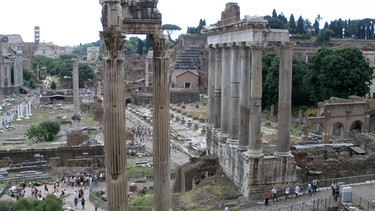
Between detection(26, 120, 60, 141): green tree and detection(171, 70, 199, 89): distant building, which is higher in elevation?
detection(171, 70, 199, 89): distant building

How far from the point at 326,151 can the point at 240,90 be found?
6.47 metres

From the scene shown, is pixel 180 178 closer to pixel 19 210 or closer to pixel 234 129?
pixel 234 129

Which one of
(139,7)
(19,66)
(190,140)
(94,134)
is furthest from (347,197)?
(19,66)

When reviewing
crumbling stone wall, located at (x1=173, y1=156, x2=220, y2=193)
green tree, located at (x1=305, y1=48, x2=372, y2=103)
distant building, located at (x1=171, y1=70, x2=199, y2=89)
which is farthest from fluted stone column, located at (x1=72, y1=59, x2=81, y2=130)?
distant building, located at (x1=171, y1=70, x2=199, y2=89)

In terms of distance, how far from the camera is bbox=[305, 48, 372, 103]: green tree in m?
36.3

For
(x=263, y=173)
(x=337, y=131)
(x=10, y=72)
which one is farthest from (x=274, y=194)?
(x=10, y=72)

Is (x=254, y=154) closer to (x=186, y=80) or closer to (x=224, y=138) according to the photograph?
(x=224, y=138)

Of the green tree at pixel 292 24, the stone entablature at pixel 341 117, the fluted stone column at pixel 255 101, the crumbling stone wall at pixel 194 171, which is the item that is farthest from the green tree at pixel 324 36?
Answer: the fluted stone column at pixel 255 101

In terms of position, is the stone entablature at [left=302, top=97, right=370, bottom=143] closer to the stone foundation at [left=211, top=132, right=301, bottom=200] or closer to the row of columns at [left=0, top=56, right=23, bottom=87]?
the stone foundation at [left=211, top=132, right=301, bottom=200]

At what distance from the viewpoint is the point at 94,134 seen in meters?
39.8

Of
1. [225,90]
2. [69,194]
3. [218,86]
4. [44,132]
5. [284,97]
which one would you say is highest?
[218,86]

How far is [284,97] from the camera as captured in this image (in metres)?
15.9

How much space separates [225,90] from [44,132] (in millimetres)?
21667

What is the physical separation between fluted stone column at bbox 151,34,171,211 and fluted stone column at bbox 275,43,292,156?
285 inches
